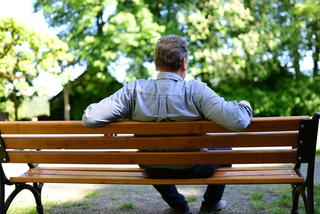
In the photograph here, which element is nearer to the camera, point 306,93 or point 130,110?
point 130,110

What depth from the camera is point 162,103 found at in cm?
327

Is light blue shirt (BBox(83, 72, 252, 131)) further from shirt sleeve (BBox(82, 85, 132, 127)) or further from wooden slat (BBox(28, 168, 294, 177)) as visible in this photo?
wooden slat (BBox(28, 168, 294, 177))

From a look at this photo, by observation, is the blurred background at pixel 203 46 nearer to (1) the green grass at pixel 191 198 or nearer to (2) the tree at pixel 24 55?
(2) the tree at pixel 24 55

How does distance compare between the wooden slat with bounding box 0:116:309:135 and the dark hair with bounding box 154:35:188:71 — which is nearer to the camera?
the wooden slat with bounding box 0:116:309:135

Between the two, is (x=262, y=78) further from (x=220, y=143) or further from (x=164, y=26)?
(x=220, y=143)

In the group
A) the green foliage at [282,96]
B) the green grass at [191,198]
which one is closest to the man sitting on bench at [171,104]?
the green grass at [191,198]

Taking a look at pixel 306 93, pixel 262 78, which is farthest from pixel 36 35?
pixel 306 93

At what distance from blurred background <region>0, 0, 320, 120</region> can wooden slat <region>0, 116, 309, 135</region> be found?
15.4m

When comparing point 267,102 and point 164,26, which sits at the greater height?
point 164,26

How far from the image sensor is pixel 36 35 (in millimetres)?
16547

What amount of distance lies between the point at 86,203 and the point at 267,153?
2.10m

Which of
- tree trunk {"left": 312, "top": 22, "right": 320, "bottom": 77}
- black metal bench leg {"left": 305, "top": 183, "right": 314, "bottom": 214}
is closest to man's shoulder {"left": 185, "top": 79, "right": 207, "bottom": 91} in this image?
black metal bench leg {"left": 305, "top": 183, "right": 314, "bottom": 214}

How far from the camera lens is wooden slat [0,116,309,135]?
3119 millimetres

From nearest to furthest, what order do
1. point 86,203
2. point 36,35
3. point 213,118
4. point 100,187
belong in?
point 213,118
point 86,203
point 100,187
point 36,35
